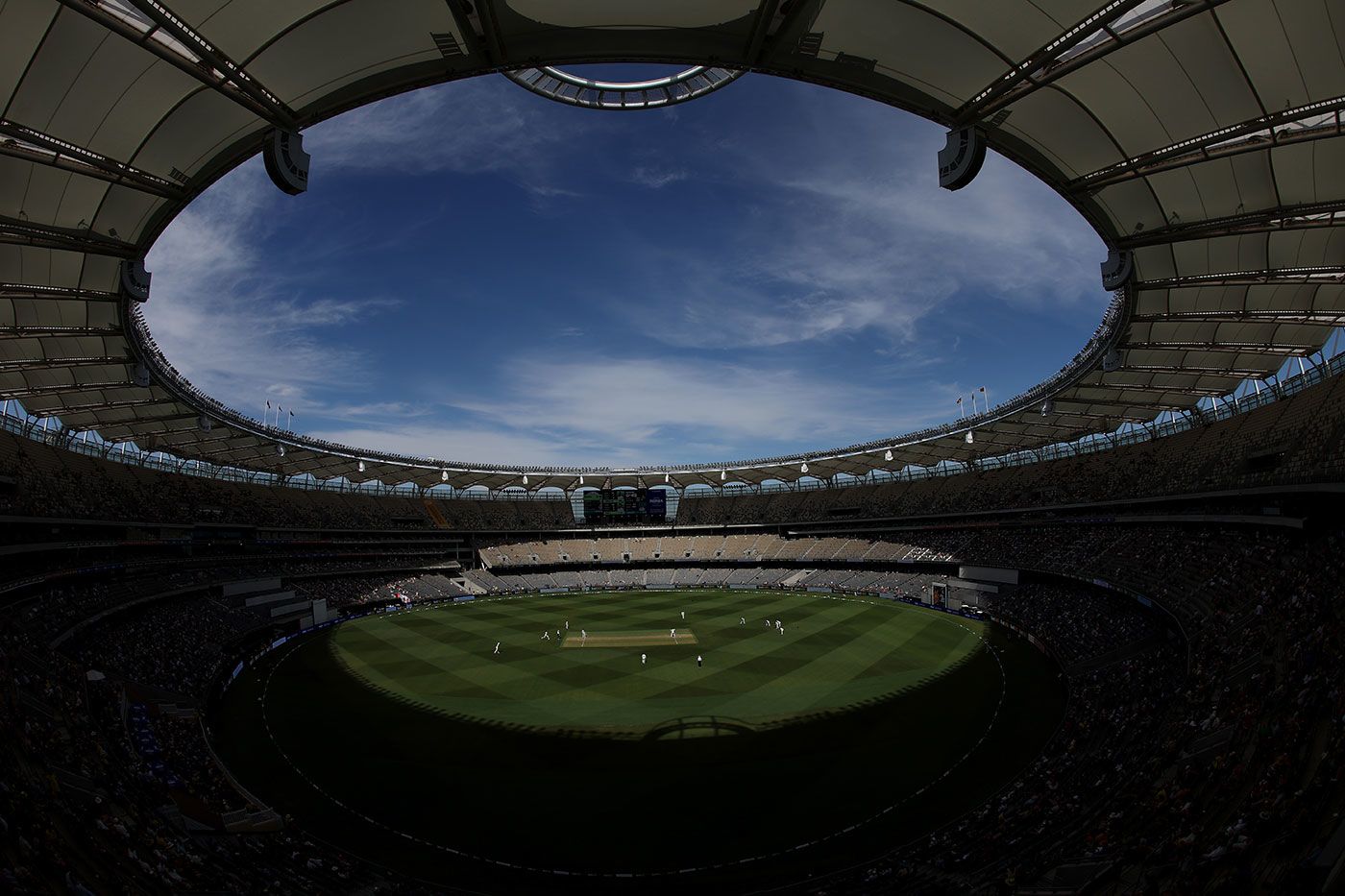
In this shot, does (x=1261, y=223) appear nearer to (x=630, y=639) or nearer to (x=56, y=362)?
(x=630, y=639)

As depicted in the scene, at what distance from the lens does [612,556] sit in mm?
83938

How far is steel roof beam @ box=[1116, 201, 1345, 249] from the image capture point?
16.1m

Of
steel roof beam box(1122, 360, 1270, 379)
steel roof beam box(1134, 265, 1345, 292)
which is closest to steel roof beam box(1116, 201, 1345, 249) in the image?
steel roof beam box(1134, 265, 1345, 292)

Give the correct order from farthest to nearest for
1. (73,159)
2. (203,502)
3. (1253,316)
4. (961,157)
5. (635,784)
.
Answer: (203,502) → (1253,316) → (635,784) → (73,159) → (961,157)

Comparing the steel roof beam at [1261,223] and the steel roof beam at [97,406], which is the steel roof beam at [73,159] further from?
the steel roof beam at [97,406]

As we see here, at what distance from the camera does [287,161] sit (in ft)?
44.0

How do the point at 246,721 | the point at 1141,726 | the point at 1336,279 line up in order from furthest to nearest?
1. the point at 246,721
2. the point at 1336,279
3. the point at 1141,726

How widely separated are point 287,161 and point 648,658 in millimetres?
30970

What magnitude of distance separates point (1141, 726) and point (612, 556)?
68.0 metres

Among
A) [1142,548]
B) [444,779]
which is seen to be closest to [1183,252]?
[1142,548]

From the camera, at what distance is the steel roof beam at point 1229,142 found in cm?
1313

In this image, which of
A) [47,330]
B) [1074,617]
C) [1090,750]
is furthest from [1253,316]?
[47,330]

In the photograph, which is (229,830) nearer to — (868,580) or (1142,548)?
(1142,548)

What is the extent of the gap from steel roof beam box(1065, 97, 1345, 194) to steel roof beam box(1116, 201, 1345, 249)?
262cm
